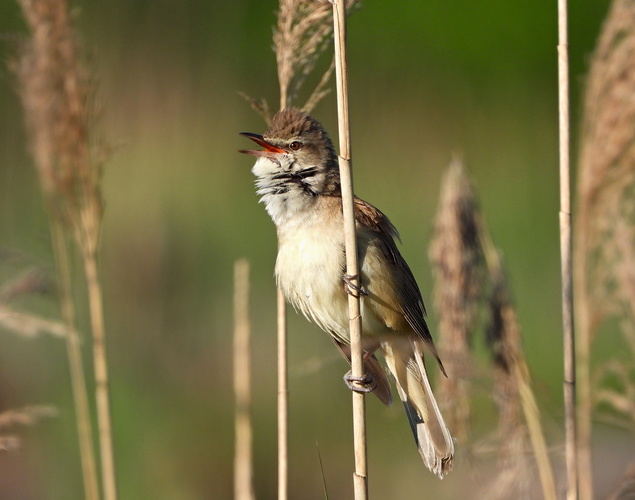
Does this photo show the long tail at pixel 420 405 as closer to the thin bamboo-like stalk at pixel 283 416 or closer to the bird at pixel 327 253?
the bird at pixel 327 253

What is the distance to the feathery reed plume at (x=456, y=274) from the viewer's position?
119 inches

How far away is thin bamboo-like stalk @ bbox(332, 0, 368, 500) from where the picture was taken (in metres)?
2.08

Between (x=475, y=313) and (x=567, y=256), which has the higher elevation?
(x=567, y=256)

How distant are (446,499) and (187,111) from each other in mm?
2882

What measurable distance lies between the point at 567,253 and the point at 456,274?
661 mm

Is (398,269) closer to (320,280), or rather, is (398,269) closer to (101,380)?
(320,280)

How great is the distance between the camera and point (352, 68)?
645 centimetres

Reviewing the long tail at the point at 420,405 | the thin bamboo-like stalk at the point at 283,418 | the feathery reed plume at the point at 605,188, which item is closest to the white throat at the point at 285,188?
the thin bamboo-like stalk at the point at 283,418

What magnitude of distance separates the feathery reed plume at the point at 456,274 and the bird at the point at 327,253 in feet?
0.65

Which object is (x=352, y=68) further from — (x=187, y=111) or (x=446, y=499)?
(x=446, y=499)

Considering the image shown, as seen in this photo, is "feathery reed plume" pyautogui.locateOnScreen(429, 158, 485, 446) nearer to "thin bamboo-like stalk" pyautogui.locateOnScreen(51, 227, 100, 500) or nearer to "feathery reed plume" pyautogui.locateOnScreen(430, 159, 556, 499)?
"feathery reed plume" pyautogui.locateOnScreen(430, 159, 556, 499)

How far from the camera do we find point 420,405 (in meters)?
2.88

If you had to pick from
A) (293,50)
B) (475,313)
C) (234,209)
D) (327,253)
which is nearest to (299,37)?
(293,50)

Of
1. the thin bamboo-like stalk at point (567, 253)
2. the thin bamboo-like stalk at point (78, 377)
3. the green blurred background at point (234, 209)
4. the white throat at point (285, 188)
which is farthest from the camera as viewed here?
the green blurred background at point (234, 209)
